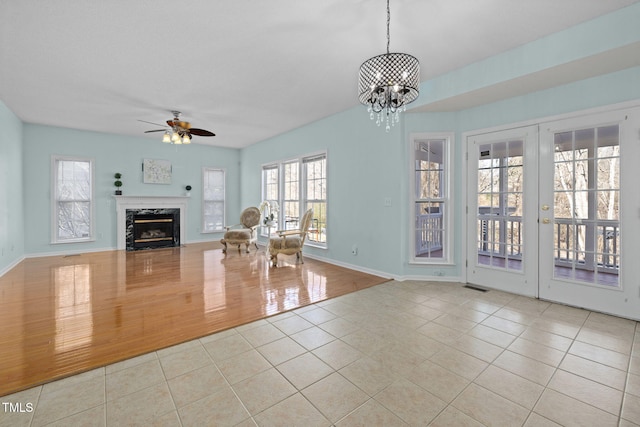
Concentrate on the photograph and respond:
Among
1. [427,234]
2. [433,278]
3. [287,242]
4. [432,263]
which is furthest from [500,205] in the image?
[287,242]

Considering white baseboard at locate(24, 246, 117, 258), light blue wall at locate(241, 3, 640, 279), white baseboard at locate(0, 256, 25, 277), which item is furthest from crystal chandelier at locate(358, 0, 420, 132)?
white baseboard at locate(24, 246, 117, 258)

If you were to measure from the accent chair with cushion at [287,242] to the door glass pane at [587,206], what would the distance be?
358 centimetres

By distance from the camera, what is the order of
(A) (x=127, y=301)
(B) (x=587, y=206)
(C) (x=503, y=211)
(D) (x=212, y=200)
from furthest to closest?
(D) (x=212, y=200)
(C) (x=503, y=211)
(A) (x=127, y=301)
(B) (x=587, y=206)

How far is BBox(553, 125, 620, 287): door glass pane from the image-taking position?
301 centimetres

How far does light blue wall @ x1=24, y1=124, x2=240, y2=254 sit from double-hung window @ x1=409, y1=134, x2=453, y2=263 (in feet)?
19.3

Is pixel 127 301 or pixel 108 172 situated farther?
pixel 108 172

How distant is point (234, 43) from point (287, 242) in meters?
3.20

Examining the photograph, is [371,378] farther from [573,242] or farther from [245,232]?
[245,232]

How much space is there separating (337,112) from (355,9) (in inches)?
110

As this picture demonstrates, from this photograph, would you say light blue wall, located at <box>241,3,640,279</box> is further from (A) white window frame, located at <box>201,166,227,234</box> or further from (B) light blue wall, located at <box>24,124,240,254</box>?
(B) light blue wall, located at <box>24,124,240,254</box>

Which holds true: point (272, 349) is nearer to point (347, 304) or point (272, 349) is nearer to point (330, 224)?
point (347, 304)

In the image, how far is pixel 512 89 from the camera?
3.37 metres

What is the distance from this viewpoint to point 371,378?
193 centimetres

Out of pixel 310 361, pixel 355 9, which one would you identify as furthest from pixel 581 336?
pixel 355 9
